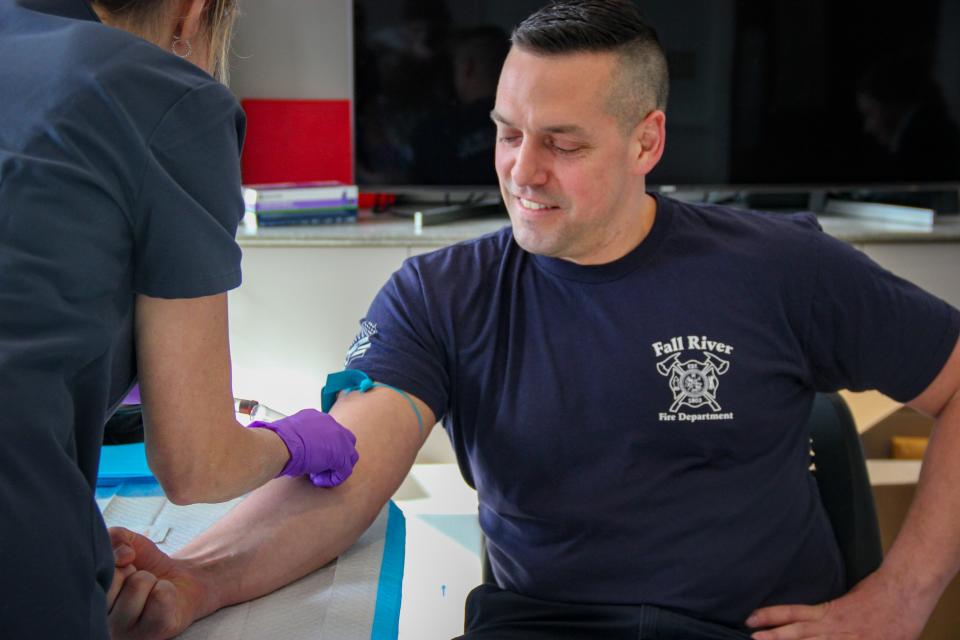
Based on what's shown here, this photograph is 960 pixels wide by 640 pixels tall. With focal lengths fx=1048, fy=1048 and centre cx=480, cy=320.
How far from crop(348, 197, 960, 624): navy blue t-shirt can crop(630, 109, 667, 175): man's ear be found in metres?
0.11

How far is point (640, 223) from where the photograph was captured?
145 cm

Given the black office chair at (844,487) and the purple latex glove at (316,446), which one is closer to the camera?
the purple latex glove at (316,446)

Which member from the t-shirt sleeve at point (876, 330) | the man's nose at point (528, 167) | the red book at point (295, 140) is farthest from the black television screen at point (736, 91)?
the t-shirt sleeve at point (876, 330)

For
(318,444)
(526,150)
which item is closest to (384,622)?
Answer: (318,444)

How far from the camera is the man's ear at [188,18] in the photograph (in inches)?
34.9

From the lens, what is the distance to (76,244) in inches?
30.3

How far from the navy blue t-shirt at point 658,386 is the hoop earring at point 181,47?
20.4 inches

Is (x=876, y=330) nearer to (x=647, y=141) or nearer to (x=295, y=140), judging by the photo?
(x=647, y=141)

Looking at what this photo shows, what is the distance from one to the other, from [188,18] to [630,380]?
2.33 ft

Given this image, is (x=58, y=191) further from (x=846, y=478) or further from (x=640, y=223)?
(x=846, y=478)

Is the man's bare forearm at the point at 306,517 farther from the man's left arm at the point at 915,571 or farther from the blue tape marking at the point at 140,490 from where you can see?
the man's left arm at the point at 915,571

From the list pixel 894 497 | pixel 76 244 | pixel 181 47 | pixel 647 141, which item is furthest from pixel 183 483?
pixel 894 497

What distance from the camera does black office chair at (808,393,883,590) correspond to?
142 cm

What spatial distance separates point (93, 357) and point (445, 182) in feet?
6.86
